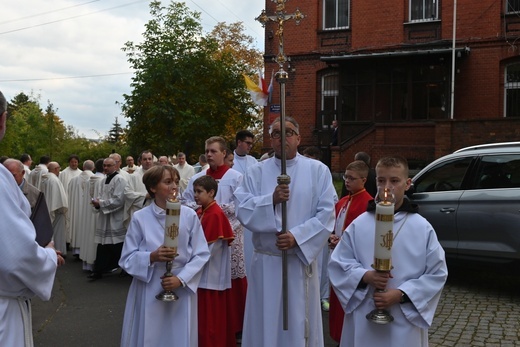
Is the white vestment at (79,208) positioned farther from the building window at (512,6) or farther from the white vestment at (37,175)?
the building window at (512,6)

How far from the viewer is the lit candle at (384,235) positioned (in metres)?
3.33

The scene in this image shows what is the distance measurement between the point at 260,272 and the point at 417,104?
19.5 metres

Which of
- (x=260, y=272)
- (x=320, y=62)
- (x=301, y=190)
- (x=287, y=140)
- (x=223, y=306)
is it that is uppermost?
(x=320, y=62)

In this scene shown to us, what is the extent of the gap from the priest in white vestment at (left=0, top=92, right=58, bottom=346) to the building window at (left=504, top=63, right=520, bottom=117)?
21692 millimetres

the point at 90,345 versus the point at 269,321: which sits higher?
the point at 269,321

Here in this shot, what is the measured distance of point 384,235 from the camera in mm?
3332

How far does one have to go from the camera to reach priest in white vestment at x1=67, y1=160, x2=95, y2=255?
445 inches

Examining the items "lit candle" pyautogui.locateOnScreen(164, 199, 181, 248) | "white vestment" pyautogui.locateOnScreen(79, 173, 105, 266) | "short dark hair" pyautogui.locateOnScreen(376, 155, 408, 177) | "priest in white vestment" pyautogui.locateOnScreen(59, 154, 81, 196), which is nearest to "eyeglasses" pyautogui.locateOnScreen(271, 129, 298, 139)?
"short dark hair" pyautogui.locateOnScreen(376, 155, 408, 177)

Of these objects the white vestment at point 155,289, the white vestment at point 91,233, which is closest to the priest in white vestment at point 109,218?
the white vestment at point 91,233

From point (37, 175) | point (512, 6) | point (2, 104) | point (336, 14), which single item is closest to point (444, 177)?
point (2, 104)

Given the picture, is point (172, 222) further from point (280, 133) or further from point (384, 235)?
point (384, 235)

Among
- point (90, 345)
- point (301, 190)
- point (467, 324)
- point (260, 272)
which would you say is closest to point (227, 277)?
point (260, 272)

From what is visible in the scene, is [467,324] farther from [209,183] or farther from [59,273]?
[59,273]

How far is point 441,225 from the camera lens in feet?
28.2
